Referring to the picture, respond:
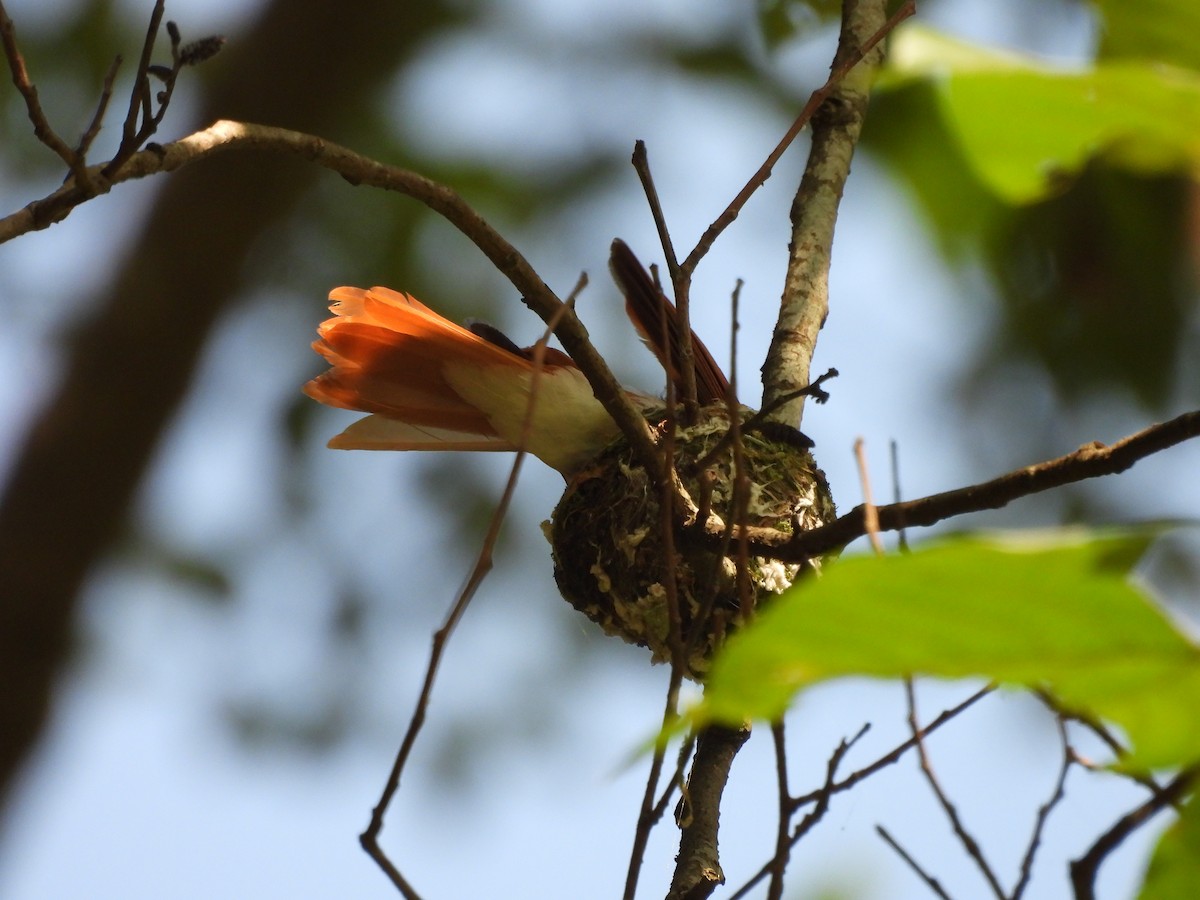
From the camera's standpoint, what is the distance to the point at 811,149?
164 inches

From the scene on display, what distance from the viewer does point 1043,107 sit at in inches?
26.4

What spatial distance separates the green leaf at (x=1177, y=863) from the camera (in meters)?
0.79

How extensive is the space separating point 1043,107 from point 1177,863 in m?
0.48

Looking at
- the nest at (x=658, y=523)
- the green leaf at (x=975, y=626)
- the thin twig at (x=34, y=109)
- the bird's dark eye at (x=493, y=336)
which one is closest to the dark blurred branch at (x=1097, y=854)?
the green leaf at (x=975, y=626)

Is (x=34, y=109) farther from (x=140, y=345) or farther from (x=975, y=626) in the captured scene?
(x=140, y=345)

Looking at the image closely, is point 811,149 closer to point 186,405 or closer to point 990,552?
point 186,405

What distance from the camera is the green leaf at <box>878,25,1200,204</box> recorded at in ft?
2.10

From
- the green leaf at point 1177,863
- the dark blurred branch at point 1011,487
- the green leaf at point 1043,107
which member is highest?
the dark blurred branch at point 1011,487

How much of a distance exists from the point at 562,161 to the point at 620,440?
2615 millimetres

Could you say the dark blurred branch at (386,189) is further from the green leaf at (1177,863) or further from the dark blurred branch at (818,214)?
the green leaf at (1177,863)

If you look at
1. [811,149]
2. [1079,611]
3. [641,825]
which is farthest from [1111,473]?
[811,149]

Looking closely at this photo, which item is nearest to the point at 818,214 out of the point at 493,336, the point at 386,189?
the point at 493,336

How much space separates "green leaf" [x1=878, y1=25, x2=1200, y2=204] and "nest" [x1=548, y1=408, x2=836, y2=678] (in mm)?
2489

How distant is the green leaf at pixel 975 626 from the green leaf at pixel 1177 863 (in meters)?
0.13
